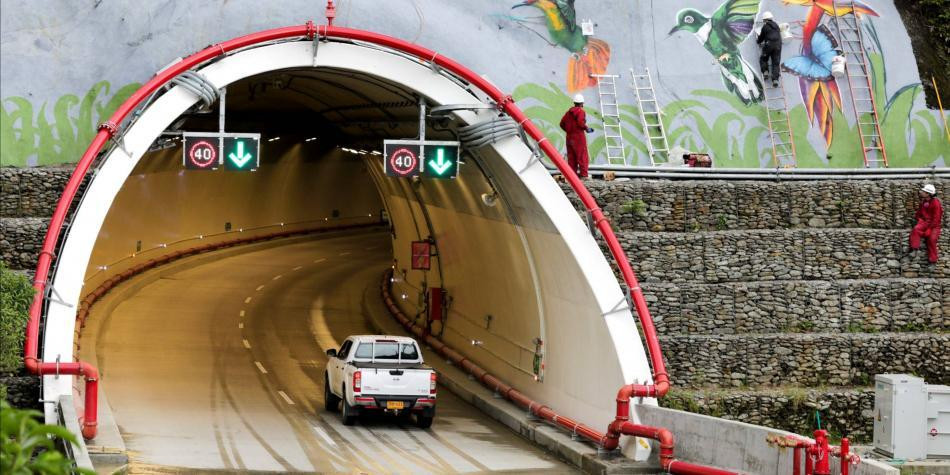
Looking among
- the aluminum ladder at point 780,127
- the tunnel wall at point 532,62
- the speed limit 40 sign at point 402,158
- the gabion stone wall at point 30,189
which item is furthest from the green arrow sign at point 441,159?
the aluminum ladder at point 780,127

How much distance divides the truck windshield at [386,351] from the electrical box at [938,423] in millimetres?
10280

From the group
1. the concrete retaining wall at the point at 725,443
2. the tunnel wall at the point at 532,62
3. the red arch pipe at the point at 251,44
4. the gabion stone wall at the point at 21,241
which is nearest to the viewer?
the concrete retaining wall at the point at 725,443

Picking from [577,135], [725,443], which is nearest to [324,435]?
[577,135]

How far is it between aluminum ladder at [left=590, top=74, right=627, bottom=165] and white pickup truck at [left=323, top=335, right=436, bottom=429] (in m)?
6.11

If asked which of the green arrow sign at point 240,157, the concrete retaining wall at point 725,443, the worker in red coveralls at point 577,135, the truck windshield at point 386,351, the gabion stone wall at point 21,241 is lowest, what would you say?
the concrete retaining wall at point 725,443

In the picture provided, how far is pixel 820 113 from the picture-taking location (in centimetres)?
3088

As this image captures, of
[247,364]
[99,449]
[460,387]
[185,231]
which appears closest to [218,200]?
[185,231]

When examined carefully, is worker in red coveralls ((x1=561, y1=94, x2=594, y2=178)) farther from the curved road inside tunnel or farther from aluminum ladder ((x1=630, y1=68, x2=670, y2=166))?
the curved road inside tunnel

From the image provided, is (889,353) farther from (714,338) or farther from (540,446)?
(540,446)

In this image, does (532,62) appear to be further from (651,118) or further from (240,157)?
(240,157)

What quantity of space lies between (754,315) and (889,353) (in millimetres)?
2717

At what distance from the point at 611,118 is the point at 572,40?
1.90 m

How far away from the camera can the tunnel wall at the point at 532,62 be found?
2570cm

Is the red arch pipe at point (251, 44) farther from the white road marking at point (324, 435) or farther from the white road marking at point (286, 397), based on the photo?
the white road marking at point (286, 397)
